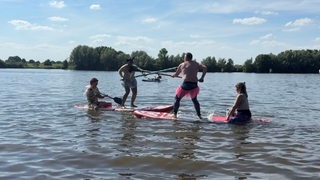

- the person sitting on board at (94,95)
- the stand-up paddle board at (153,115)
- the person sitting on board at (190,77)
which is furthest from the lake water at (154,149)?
the person sitting on board at (94,95)

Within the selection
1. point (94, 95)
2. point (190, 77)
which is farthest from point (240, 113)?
point (94, 95)

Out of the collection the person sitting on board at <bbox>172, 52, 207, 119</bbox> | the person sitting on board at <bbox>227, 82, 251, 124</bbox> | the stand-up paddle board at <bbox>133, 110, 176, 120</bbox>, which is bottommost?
the stand-up paddle board at <bbox>133, 110, 176, 120</bbox>

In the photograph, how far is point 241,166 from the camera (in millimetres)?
9344

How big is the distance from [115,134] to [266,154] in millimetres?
4653

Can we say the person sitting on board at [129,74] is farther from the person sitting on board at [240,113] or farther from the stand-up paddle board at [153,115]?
the person sitting on board at [240,113]

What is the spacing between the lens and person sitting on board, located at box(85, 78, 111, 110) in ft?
63.3

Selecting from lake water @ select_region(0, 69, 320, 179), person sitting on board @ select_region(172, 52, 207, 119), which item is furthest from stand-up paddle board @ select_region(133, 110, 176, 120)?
person sitting on board @ select_region(172, 52, 207, 119)

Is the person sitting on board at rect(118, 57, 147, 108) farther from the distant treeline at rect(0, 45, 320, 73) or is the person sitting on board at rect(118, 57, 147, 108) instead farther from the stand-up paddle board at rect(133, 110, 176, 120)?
the distant treeline at rect(0, 45, 320, 73)

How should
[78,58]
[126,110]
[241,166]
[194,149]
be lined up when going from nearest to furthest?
1. [241,166]
2. [194,149]
3. [126,110]
4. [78,58]

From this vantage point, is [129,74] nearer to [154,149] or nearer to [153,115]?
[153,115]

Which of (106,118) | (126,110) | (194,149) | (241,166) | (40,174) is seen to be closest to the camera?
(40,174)

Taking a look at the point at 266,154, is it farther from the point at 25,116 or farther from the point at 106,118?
the point at 25,116

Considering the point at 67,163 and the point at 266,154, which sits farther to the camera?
the point at 266,154

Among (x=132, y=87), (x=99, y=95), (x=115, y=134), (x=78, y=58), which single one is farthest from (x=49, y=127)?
(x=78, y=58)
